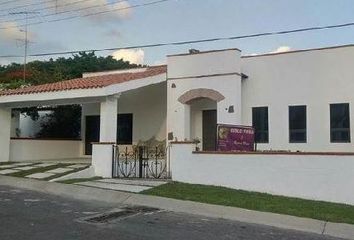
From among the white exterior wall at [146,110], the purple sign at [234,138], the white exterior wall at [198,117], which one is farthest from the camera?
the white exterior wall at [146,110]

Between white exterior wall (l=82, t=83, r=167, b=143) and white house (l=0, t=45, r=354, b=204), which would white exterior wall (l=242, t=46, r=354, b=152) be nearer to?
white house (l=0, t=45, r=354, b=204)

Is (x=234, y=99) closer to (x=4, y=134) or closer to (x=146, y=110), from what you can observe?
(x=146, y=110)

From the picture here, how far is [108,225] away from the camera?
32.4 ft

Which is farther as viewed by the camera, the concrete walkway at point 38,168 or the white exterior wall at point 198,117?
the white exterior wall at point 198,117

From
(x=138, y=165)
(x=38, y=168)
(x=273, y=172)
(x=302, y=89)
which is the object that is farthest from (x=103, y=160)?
(x=302, y=89)

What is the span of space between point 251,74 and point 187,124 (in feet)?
10.2

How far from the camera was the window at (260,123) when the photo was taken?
19.5 m

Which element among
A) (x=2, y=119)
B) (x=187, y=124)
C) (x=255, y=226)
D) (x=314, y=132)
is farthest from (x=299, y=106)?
(x=2, y=119)

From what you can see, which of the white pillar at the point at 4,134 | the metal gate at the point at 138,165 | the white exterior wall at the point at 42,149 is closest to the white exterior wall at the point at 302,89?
the metal gate at the point at 138,165

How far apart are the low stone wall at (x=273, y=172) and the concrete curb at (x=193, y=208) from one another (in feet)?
8.35

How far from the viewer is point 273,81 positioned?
19.4m

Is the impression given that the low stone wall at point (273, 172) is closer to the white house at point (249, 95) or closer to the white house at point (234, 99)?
the white house at point (234, 99)

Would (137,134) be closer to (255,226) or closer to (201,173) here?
(201,173)

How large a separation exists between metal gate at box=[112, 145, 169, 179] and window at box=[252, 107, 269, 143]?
400 cm
